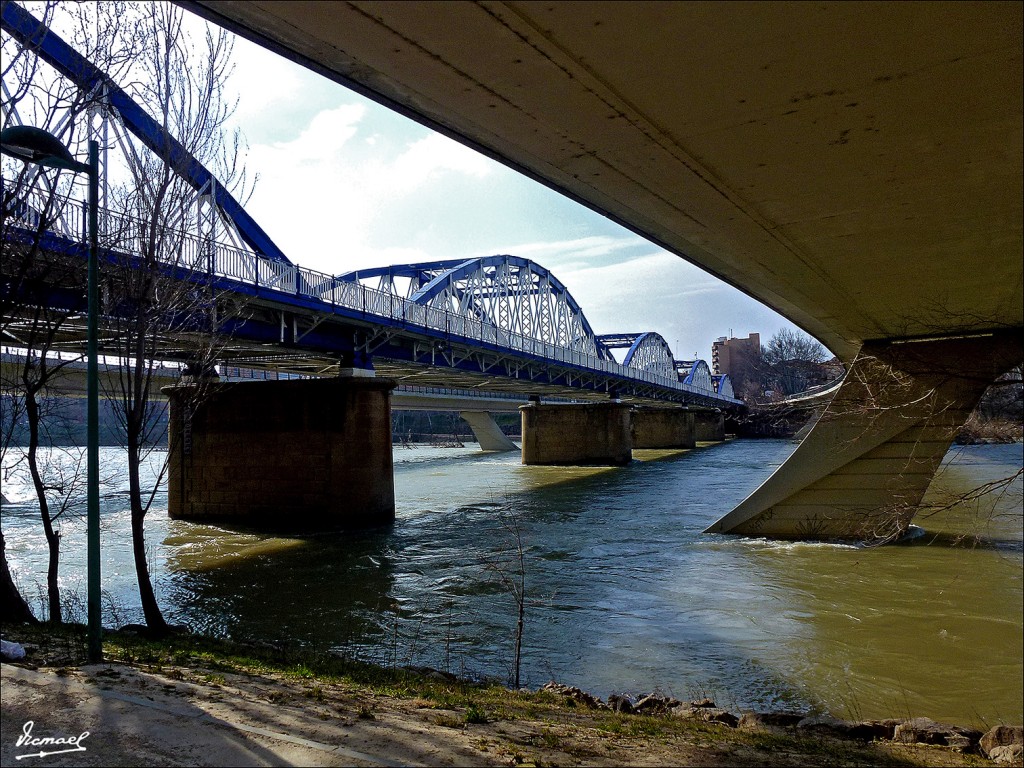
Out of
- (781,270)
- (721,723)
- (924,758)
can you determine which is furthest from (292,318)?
(924,758)

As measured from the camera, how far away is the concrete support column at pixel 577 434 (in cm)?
5756

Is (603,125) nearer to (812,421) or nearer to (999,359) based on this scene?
(999,359)

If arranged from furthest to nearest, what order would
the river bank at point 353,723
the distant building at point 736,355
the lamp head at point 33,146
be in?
the distant building at point 736,355 < the lamp head at point 33,146 < the river bank at point 353,723

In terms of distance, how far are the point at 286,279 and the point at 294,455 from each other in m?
5.66

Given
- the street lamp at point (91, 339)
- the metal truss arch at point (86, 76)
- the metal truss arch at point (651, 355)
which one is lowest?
the street lamp at point (91, 339)

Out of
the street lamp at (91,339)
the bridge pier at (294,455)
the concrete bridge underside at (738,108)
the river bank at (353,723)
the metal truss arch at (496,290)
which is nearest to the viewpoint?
the concrete bridge underside at (738,108)

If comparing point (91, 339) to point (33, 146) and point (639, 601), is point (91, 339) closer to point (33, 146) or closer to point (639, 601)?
point (33, 146)

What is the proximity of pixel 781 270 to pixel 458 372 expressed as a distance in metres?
27.4

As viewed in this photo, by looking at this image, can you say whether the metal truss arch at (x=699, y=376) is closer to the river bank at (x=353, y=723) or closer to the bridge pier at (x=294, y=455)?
the bridge pier at (x=294, y=455)

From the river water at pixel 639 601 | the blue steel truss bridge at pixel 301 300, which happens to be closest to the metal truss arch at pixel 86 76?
the blue steel truss bridge at pixel 301 300

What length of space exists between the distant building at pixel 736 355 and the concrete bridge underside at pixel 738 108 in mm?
139837

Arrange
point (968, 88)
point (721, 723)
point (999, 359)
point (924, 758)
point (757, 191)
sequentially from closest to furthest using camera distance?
point (968, 88), point (924, 758), point (757, 191), point (721, 723), point (999, 359)

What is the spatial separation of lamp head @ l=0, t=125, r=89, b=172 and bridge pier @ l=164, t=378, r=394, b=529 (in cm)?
1670

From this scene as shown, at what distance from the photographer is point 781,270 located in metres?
8.48
